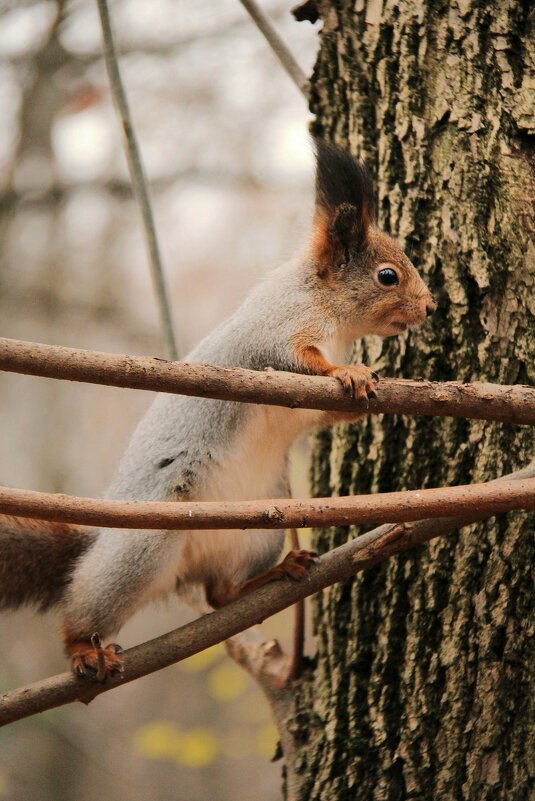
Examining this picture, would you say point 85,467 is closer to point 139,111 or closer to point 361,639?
point 139,111

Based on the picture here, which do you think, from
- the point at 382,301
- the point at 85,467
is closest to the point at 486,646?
the point at 382,301

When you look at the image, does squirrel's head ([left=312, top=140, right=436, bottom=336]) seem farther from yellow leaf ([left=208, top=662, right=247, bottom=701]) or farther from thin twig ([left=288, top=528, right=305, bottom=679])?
yellow leaf ([left=208, top=662, right=247, bottom=701])

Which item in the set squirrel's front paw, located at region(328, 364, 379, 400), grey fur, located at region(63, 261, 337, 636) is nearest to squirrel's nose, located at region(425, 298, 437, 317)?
grey fur, located at region(63, 261, 337, 636)

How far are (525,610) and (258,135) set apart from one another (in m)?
→ 5.46

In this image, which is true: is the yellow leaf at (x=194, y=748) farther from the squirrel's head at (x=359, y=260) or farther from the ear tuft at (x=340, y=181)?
the ear tuft at (x=340, y=181)

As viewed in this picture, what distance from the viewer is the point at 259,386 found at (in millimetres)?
1714

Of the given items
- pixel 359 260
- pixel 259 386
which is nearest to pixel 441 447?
pixel 359 260

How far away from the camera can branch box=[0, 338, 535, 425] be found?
60.8 inches

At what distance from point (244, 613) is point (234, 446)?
0.72m

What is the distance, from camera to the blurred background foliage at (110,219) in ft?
21.3

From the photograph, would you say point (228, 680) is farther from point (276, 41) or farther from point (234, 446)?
point (276, 41)

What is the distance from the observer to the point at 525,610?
7.45 feet

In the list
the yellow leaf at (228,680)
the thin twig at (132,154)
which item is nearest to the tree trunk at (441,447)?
the thin twig at (132,154)

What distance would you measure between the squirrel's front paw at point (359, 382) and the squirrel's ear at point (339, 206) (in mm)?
715
